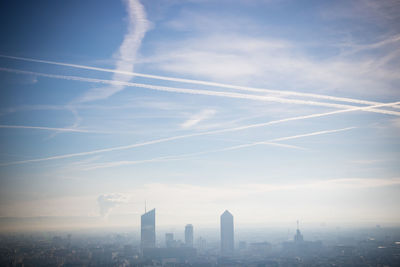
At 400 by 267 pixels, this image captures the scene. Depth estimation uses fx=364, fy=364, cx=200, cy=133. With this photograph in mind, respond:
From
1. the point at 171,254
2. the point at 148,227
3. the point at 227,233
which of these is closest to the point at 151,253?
the point at 171,254

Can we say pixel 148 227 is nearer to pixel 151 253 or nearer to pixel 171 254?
pixel 171 254

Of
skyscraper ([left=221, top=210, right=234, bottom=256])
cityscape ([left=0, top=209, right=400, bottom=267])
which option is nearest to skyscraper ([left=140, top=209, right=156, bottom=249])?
cityscape ([left=0, top=209, right=400, bottom=267])

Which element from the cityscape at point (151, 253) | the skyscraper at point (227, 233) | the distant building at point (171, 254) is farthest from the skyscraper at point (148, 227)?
the skyscraper at point (227, 233)

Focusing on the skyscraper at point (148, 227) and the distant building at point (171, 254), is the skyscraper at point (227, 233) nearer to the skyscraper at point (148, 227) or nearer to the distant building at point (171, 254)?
the distant building at point (171, 254)

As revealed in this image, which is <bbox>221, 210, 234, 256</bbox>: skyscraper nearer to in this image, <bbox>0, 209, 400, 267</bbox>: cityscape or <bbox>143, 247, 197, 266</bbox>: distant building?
<bbox>0, 209, 400, 267</bbox>: cityscape

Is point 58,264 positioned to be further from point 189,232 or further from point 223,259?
point 189,232

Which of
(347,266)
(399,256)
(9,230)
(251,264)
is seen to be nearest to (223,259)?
(251,264)
